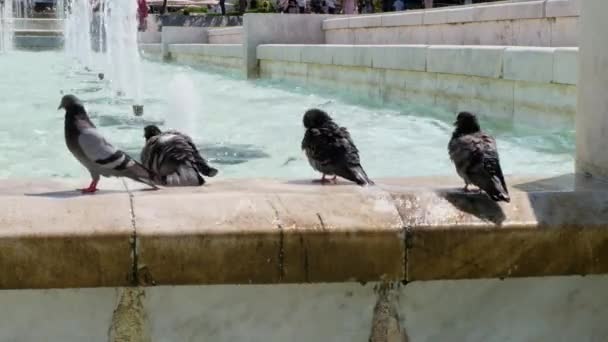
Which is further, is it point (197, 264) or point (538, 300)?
point (538, 300)

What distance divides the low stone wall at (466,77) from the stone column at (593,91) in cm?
426

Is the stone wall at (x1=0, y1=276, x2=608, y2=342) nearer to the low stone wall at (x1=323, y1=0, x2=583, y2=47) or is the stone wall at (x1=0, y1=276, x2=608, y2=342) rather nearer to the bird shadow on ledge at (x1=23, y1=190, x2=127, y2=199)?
the bird shadow on ledge at (x1=23, y1=190, x2=127, y2=199)

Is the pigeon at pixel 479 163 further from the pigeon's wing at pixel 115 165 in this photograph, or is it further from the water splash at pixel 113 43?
the water splash at pixel 113 43

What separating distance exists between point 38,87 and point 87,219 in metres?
14.2

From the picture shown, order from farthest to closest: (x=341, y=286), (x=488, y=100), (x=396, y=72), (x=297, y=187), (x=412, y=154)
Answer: (x=396, y=72) < (x=488, y=100) < (x=412, y=154) < (x=297, y=187) < (x=341, y=286)

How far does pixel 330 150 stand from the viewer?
3611 mm

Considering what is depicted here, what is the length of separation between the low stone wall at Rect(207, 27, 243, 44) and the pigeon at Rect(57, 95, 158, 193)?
68.0ft

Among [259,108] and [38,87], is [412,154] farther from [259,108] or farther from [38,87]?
[38,87]

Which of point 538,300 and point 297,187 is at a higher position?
point 297,187

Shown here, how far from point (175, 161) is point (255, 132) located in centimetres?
572

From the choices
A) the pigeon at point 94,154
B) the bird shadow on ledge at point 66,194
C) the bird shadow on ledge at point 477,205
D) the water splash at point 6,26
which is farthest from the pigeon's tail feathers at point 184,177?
the water splash at point 6,26

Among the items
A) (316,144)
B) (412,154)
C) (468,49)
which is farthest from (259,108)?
(316,144)

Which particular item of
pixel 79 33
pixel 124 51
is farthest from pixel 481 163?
pixel 79 33

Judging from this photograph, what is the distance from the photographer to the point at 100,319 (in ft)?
9.00
